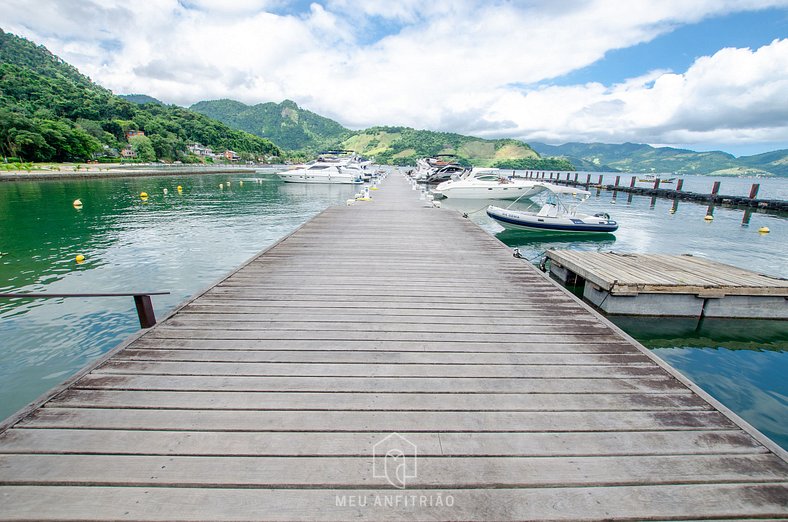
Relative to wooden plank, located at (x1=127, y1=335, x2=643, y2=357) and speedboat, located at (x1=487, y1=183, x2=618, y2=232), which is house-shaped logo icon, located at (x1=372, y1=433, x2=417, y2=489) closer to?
wooden plank, located at (x1=127, y1=335, x2=643, y2=357)

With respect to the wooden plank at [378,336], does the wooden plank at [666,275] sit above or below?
below

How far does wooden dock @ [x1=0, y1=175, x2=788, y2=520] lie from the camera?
6.39 ft

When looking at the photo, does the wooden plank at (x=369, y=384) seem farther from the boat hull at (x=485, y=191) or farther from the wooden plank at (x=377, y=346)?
the boat hull at (x=485, y=191)

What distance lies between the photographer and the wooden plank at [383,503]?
1.85m

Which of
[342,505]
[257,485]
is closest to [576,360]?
[342,505]

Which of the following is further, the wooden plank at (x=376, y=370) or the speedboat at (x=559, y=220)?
the speedboat at (x=559, y=220)

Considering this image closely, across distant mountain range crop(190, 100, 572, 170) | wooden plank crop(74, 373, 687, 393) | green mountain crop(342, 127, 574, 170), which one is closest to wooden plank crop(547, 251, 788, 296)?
wooden plank crop(74, 373, 687, 393)

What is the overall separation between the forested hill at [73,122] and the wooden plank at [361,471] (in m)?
65.3

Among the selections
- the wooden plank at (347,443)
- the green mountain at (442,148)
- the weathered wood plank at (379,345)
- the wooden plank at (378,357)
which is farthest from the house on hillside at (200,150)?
the wooden plank at (347,443)

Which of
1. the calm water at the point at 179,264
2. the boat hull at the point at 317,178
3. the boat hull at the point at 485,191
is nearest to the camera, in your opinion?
the calm water at the point at 179,264

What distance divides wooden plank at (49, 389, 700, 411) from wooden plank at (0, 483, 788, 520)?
0.70 metres

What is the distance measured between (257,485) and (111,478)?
86 cm

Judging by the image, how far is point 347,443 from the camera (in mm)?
2328

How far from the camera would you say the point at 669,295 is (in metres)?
6.60
